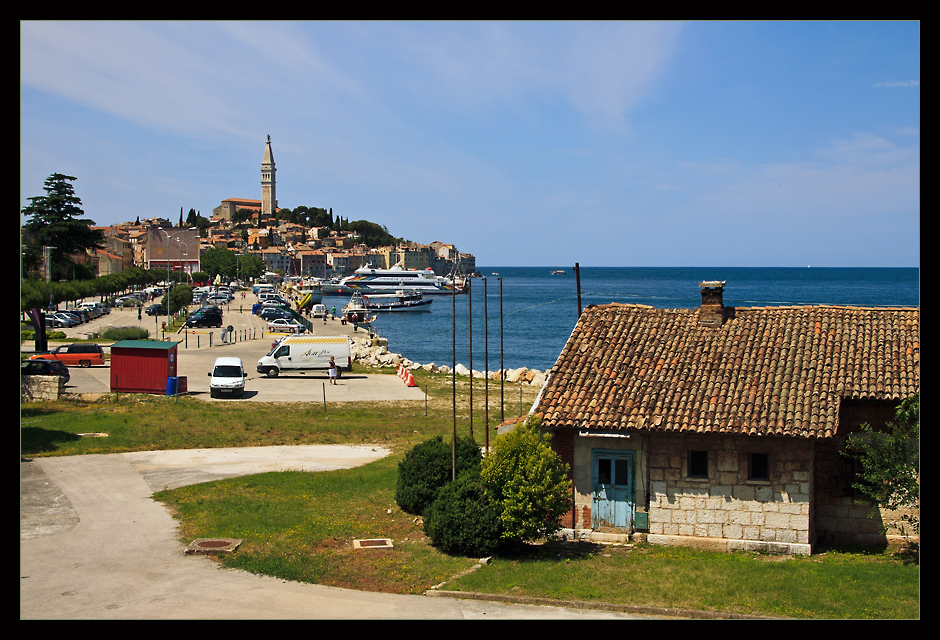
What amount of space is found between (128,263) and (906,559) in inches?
6937

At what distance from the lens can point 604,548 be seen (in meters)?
15.3

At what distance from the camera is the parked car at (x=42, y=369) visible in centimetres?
3184

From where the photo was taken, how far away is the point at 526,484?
14.3 meters

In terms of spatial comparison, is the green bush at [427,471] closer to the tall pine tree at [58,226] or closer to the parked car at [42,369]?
the parked car at [42,369]

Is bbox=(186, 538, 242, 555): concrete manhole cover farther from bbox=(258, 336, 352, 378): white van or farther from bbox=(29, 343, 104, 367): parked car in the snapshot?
bbox=(29, 343, 104, 367): parked car

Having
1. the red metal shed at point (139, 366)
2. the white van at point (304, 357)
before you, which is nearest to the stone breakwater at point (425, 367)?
the white van at point (304, 357)

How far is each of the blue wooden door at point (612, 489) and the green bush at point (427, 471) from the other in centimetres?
271

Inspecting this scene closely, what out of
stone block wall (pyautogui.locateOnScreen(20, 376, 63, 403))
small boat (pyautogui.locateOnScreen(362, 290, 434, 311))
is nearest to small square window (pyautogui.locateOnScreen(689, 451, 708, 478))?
stone block wall (pyautogui.locateOnScreen(20, 376, 63, 403))

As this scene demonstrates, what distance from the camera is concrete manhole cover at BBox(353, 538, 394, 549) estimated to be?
48.4ft

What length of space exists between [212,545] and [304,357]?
27316 mm

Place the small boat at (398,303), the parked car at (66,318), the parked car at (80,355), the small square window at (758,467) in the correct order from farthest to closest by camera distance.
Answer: the small boat at (398,303) → the parked car at (66,318) → the parked car at (80,355) → the small square window at (758,467)

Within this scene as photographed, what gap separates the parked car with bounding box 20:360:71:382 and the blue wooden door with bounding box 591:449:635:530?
2557 cm
